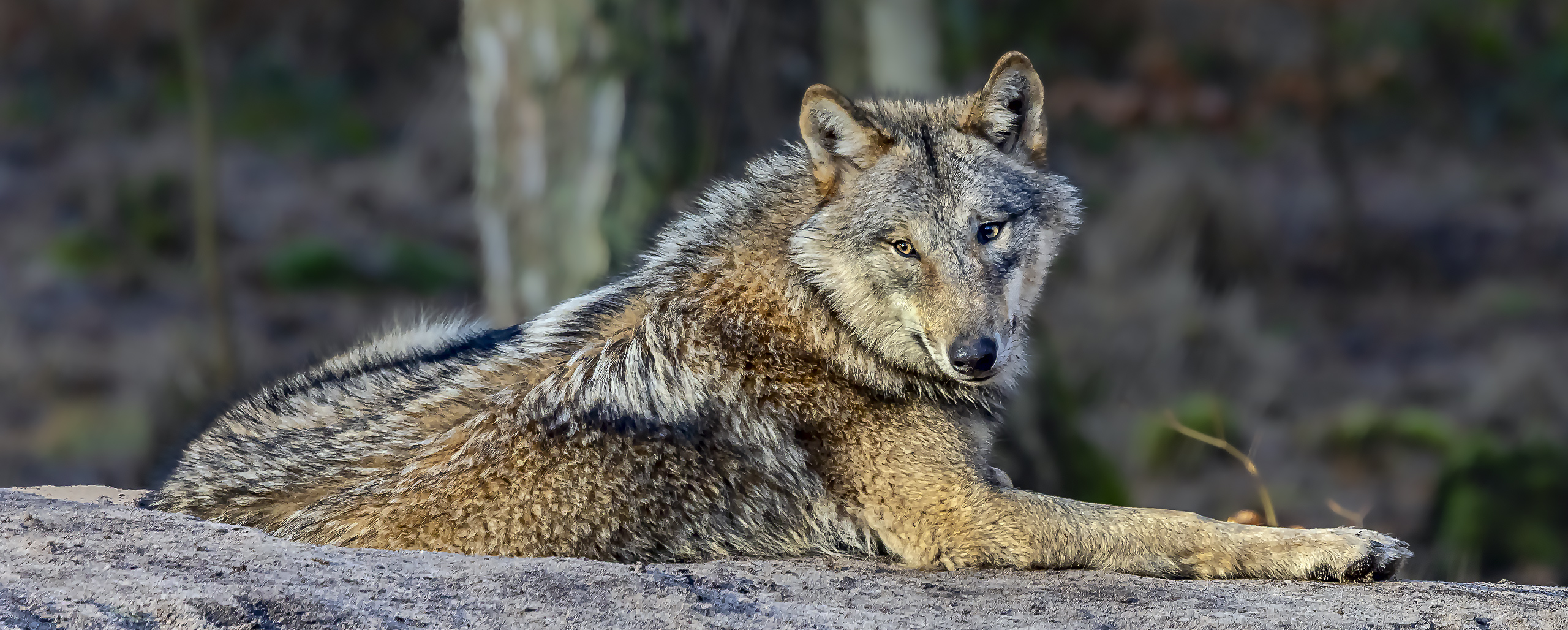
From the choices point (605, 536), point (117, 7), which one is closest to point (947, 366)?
point (605, 536)

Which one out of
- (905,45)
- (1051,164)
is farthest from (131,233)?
(1051,164)

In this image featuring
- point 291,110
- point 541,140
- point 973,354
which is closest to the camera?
point 973,354

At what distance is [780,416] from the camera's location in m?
4.52

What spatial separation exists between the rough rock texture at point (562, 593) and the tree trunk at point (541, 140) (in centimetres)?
604

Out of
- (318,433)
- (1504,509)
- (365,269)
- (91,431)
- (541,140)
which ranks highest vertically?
(365,269)

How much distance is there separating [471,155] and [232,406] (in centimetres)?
1623

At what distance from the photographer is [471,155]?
2072 cm

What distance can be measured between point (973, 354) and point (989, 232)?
0.55m

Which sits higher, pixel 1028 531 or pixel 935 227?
pixel 935 227

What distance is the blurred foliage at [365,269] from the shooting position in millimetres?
17516

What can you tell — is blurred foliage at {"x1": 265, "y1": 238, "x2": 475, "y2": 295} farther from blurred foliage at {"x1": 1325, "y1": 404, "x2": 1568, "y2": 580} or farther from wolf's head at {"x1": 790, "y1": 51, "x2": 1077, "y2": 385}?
wolf's head at {"x1": 790, "y1": 51, "x2": 1077, "y2": 385}

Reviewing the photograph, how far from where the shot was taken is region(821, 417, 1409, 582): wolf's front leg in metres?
4.24

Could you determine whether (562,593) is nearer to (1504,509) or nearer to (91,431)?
(1504,509)

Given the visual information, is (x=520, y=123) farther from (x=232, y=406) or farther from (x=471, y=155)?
(x=471, y=155)
